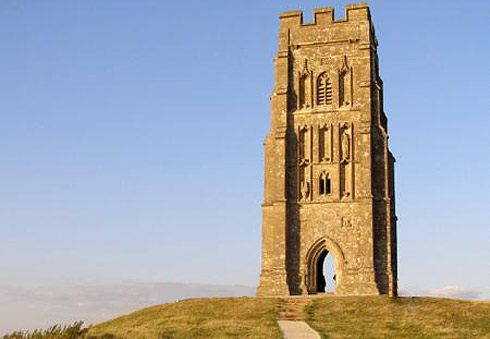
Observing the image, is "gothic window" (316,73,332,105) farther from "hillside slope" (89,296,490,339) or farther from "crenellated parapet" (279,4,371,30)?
"hillside slope" (89,296,490,339)

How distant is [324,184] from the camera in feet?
169

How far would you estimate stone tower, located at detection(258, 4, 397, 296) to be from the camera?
4966cm

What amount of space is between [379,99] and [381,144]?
10.1 ft

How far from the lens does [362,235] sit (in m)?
49.4

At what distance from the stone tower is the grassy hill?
6701 mm

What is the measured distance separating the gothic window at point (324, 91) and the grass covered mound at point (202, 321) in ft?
51.9

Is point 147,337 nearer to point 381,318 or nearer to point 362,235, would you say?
point 381,318

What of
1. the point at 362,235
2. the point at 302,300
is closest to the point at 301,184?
the point at 362,235

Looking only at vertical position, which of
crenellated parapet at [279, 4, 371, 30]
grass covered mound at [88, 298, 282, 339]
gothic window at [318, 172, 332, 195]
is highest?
crenellated parapet at [279, 4, 371, 30]

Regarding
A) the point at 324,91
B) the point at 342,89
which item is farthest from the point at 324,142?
the point at 342,89

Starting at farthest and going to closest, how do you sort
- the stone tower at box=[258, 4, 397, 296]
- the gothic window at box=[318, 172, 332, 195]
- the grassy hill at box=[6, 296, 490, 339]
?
the gothic window at box=[318, 172, 332, 195] → the stone tower at box=[258, 4, 397, 296] → the grassy hill at box=[6, 296, 490, 339]

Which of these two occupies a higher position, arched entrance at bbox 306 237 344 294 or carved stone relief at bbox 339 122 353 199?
carved stone relief at bbox 339 122 353 199

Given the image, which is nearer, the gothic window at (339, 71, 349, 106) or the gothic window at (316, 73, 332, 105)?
the gothic window at (339, 71, 349, 106)

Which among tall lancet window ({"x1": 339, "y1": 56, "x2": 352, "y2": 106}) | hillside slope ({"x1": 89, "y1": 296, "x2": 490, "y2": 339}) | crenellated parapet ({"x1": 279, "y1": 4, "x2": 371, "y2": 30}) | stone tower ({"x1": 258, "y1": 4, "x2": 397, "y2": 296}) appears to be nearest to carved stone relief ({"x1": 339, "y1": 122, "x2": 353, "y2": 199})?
stone tower ({"x1": 258, "y1": 4, "x2": 397, "y2": 296})
